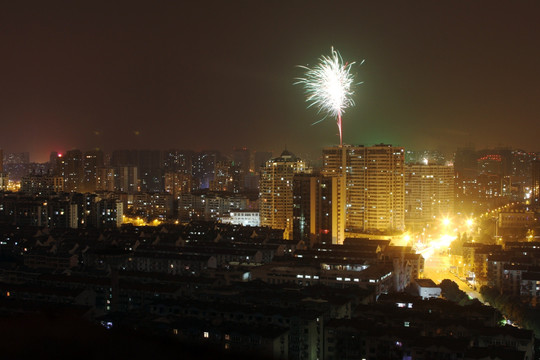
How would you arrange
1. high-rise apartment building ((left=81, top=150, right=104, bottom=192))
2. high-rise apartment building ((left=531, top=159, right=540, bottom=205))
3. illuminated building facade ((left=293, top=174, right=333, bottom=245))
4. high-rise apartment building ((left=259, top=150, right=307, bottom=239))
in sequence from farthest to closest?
high-rise apartment building ((left=81, top=150, right=104, bottom=192)) → high-rise apartment building ((left=531, top=159, right=540, bottom=205)) → high-rise apartment building ((left=259, top=150, right=307, bottom=239)) → illuminated building facade ((left=293, top=174, right=333, bottom=245))

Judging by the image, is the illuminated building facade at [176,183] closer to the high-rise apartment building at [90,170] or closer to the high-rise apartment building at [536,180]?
the high-rise apartment building at [90,170]

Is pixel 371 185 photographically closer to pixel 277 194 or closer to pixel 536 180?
pixel 277 194

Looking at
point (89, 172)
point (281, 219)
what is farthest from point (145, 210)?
point (281, 219)

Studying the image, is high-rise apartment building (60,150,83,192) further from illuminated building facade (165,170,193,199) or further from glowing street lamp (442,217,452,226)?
glowing street lamp (442,217,452,226)

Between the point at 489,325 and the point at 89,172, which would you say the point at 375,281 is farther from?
the point at 89,172

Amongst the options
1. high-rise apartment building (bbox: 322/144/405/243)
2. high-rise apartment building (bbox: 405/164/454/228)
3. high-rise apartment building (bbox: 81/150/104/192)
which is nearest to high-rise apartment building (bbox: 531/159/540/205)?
high-rise apartment building (bbox: 405/164/454/228)
